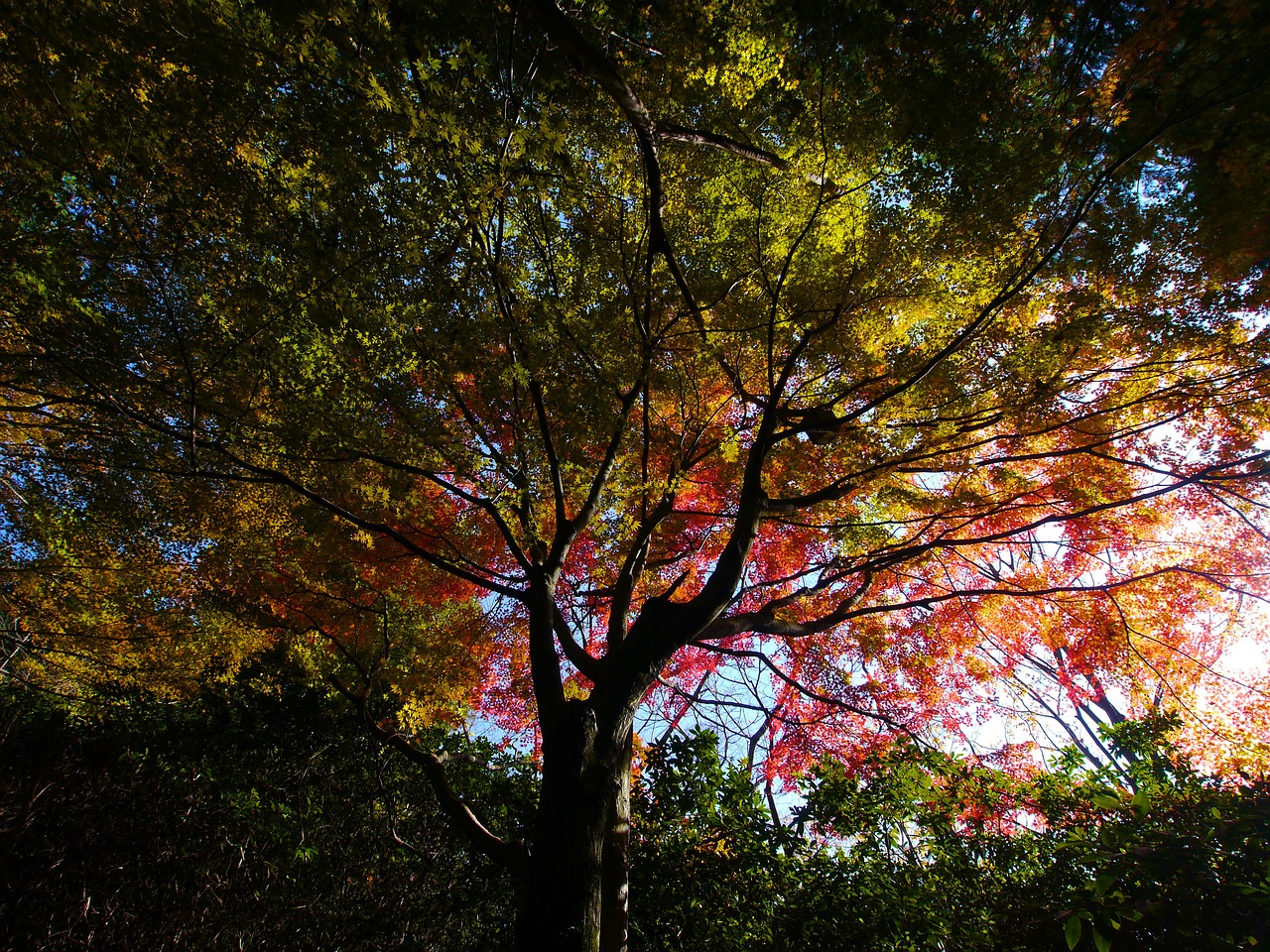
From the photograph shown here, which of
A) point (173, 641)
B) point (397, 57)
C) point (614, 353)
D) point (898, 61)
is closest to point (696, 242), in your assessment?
point (614, 353)

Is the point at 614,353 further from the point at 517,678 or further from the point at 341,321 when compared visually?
the point at 517,678

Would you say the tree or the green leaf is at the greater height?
the tree

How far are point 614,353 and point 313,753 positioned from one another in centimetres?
489

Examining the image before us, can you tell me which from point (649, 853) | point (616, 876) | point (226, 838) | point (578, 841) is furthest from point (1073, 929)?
point (226, 838)

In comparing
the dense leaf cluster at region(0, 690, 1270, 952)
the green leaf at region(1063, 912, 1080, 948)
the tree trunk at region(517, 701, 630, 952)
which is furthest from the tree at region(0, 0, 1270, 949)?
the green leaf at region(1063, 912, 1080, 948)

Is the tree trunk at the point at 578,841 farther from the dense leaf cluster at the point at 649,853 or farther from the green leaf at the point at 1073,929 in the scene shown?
the green leaf at the point at 1073,929

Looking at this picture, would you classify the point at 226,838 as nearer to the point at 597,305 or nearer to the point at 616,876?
the point at 616,876

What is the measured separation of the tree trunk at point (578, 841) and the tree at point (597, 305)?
2 cm

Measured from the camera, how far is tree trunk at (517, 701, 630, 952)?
8.54ft

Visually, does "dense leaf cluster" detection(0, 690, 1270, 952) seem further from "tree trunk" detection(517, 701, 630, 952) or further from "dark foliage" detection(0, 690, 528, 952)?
"tree trunk" detection(517, 701, 630, 952)

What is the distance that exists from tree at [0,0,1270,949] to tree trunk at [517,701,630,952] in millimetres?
23

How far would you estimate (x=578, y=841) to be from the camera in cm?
286

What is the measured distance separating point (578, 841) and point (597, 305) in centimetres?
443

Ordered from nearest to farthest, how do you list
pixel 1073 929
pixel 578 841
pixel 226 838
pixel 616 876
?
pixel 1073 929, pixel 578 841, pixel 616 876, pixel 226 838
